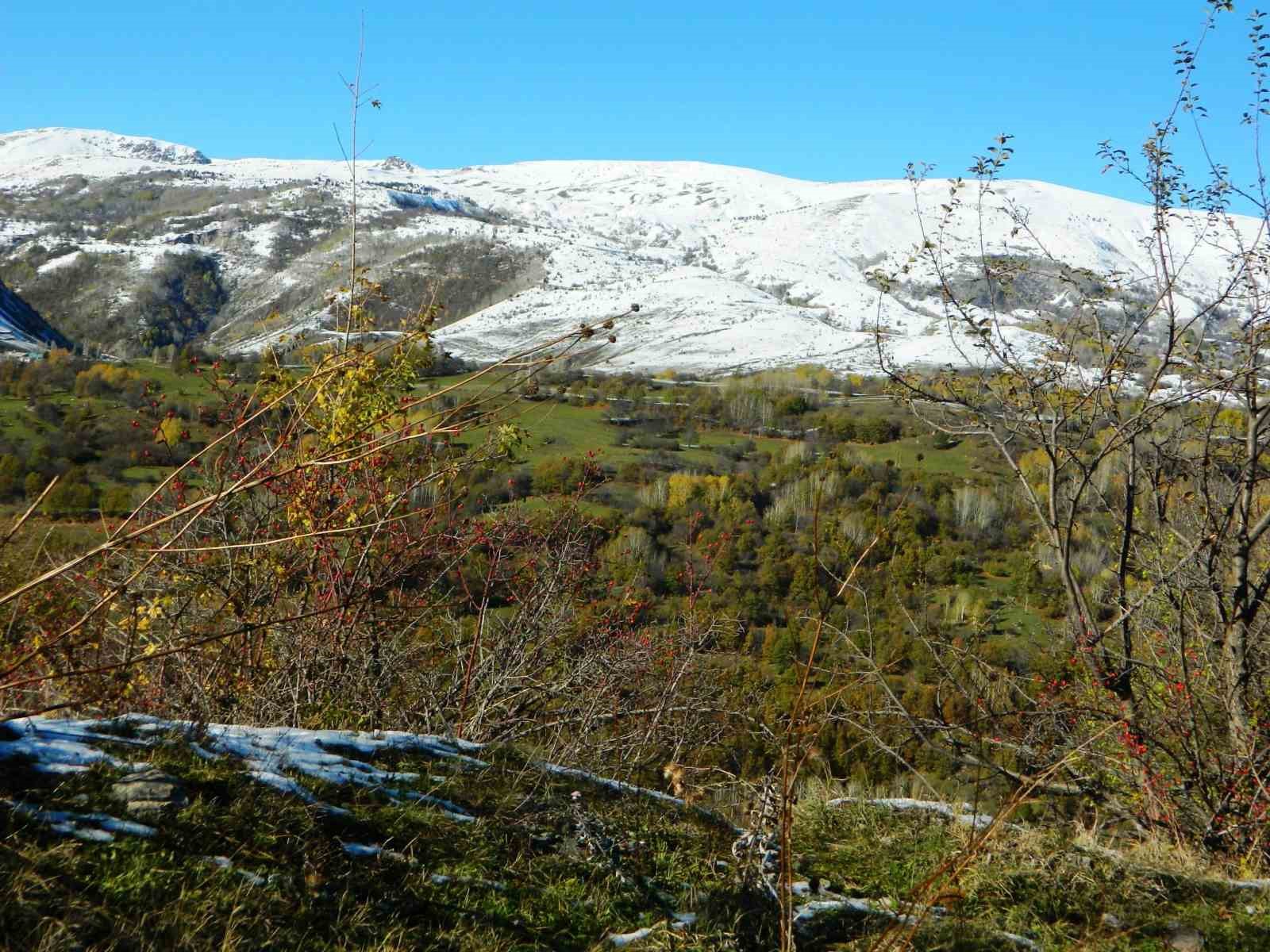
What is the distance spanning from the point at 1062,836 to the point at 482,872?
2.80m

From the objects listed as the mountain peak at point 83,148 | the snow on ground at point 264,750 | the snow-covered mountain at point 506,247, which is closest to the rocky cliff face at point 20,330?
the snow-covered mountain at point 506,247

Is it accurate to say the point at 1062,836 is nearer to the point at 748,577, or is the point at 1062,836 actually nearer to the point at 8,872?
the point at 8,872

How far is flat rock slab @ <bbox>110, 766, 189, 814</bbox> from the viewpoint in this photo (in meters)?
2.06

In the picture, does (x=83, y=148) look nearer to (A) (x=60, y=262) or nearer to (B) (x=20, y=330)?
(A) (x=60, y=262)

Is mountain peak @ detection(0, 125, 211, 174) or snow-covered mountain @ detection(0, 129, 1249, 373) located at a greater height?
mountain peak @ detection(0, 125, 211, 174)

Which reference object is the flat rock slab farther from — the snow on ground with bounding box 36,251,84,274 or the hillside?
the snow on ground with bounding box 36,251,84,274

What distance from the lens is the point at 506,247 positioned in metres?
88.2

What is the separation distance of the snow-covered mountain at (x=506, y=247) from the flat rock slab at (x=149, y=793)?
4.80m

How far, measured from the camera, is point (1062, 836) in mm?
3797

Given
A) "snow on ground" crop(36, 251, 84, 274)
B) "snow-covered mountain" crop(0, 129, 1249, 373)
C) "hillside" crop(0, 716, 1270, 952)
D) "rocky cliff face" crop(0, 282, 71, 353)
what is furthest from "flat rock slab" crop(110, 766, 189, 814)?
"snow on ground" crop(36, 251, 84, 274)

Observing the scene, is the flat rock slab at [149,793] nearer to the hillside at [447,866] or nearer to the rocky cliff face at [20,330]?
the hillside at [447,866]

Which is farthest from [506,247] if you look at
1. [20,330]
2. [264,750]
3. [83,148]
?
[83,148]

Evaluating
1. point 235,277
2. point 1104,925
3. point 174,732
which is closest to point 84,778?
point 174,732

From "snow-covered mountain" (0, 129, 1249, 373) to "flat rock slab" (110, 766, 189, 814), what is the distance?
480 centimetres
